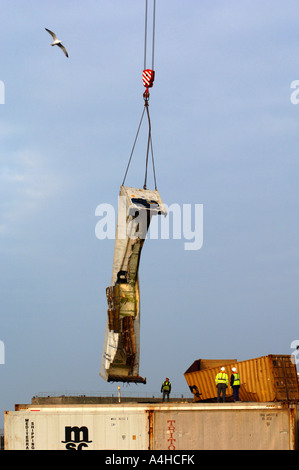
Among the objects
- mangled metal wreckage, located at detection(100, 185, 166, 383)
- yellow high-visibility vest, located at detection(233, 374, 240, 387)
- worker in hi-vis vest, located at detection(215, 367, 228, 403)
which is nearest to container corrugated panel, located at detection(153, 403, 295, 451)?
worker in hi-vis vest, located at detection(215, 367, 228, 403)

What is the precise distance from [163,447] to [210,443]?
1.61 metres

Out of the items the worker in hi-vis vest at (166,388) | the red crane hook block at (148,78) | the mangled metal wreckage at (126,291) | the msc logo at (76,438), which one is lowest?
the msc logo at (76,438)

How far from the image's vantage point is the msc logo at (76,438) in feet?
77.3

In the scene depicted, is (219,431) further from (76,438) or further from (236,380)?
(76,438)

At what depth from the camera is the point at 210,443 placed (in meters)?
23.1

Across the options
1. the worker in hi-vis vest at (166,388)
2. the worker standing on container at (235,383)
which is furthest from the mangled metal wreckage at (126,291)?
the worker standing on container at (235,383)

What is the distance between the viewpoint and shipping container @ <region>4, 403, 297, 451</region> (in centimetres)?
2309

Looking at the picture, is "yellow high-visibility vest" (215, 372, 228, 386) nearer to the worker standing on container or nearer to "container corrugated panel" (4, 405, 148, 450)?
the worker standing on container

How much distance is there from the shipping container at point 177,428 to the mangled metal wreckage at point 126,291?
6757 mm

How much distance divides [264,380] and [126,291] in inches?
310

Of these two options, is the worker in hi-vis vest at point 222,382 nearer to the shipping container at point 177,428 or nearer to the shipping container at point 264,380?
the shipping container at point 264,380

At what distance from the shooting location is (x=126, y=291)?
30.7m

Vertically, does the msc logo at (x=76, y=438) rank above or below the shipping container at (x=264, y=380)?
below

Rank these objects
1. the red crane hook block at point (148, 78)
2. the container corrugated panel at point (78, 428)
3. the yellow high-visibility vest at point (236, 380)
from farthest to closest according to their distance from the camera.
A: the red crane hook block at point (148, 78)
the yellow high-visibility vest at point (236, 380)
the container corrugated panel at point (78, 428)
